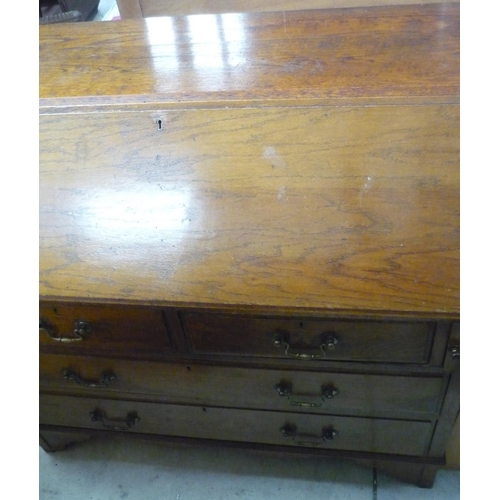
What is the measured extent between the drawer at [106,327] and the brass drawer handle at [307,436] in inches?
14.9

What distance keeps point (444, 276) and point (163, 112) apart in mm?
565

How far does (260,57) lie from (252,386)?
2.20 feet

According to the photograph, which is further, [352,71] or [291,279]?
[352,71]

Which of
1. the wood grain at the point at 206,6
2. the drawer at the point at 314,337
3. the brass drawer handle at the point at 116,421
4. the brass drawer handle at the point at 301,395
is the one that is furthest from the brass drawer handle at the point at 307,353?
the wood grain at the point at 206,6

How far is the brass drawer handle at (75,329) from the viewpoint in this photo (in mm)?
956

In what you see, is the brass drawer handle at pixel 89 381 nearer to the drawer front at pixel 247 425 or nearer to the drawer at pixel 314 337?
the drawer front at pixel 247 425

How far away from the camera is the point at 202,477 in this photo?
4.62 feet

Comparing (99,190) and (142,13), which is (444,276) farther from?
(142,13)

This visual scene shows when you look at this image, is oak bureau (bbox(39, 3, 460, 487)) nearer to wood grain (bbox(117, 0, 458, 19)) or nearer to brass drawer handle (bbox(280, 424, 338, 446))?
brass drawer handle (bbox(280, 424, 338, 446))

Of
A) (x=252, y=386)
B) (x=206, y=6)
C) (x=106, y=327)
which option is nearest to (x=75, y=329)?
(x=106, y=327)

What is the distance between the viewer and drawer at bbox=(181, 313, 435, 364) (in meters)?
0.87

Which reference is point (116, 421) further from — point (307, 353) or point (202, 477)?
point (307, 353)

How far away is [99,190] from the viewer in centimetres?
90

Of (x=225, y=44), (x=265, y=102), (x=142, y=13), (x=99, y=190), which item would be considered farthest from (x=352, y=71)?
(x=142, y=13)
